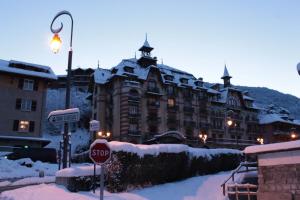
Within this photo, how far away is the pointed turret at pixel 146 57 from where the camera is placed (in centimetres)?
6291

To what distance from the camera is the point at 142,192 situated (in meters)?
18.1

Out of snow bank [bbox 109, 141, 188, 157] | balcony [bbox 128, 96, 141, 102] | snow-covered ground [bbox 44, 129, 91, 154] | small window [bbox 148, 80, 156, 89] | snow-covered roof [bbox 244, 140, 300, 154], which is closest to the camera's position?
snow-covered roof [bbox 244, 140, 300, 154]

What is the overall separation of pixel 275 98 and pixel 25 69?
137344mm

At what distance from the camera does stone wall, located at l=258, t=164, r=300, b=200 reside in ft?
42.4

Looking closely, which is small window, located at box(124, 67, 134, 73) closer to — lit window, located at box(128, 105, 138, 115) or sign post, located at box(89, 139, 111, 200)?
lit window, located at box(128, 105, 138, 115)

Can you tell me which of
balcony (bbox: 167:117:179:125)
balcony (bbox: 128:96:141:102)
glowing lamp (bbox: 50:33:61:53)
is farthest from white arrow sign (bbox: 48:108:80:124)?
balcony (bbox: 167:117:179:125)

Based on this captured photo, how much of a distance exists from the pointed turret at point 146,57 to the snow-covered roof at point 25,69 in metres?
16.9

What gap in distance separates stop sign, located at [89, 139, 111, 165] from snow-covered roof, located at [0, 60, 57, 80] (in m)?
41.7

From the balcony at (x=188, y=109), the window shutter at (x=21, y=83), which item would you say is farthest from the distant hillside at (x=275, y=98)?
the window shutter at (x=21, y=83)

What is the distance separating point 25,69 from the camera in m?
50.2

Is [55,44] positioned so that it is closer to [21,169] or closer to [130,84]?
[21,169]

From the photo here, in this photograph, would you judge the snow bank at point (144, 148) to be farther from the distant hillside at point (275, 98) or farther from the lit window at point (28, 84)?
the distant hillside at point (275, 98)

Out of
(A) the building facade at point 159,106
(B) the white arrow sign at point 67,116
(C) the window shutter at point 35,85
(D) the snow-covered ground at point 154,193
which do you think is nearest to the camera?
(B) the white arrow sign at point 67,116

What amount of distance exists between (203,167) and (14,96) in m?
32.9
